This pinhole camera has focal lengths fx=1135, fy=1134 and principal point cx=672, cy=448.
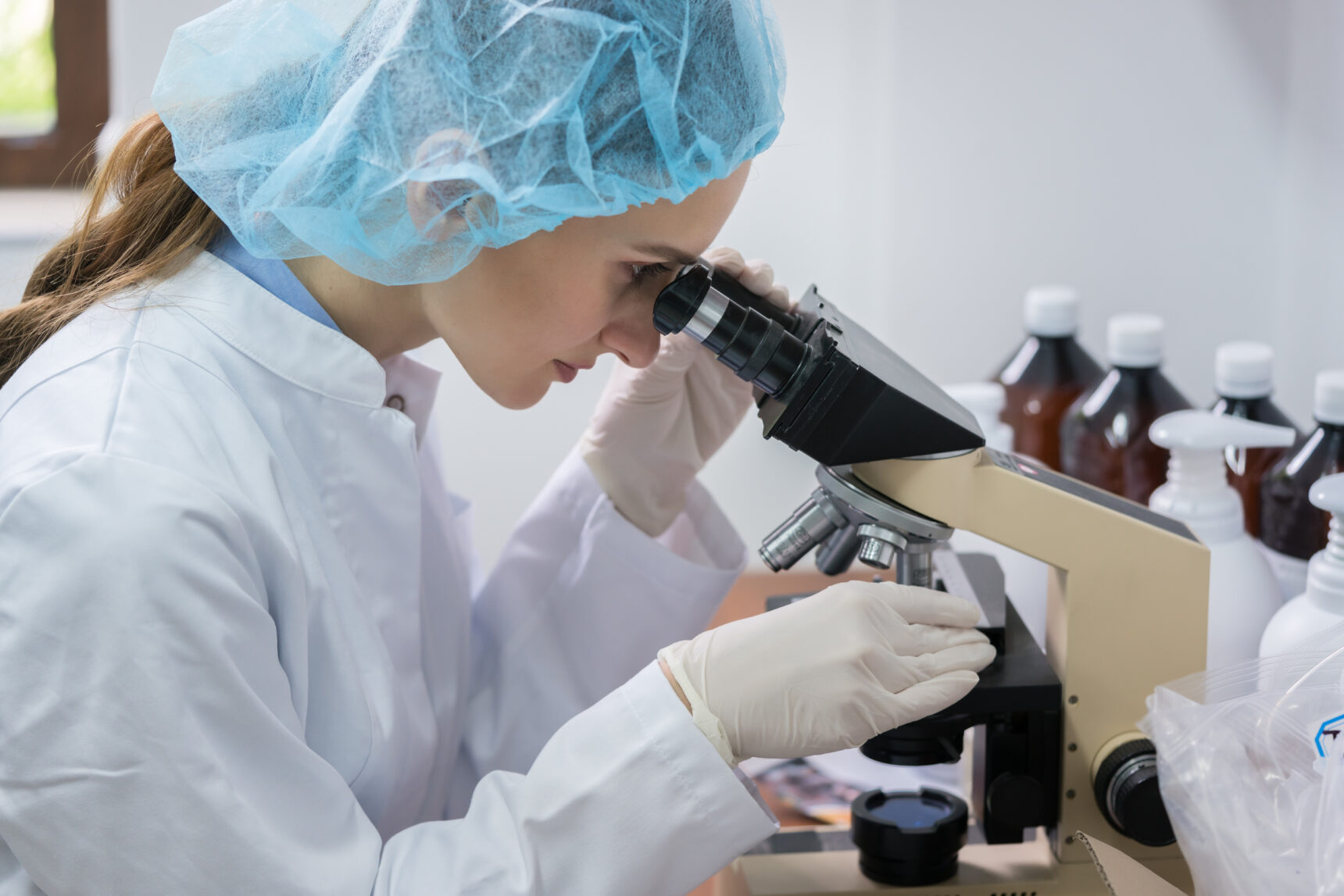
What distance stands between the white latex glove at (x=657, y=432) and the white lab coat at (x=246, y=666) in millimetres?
301

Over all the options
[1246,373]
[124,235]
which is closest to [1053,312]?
[1246,373]

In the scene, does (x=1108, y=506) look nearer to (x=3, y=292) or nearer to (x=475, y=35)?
(x=475, y=35)

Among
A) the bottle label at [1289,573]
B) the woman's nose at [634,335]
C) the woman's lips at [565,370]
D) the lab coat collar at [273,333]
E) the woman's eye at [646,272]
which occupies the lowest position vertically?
the lab coat collar at [273,333]

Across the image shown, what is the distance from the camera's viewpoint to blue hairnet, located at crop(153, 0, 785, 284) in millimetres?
749

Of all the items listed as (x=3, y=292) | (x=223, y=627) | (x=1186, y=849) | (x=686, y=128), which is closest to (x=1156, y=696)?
(x=1186, y=849)

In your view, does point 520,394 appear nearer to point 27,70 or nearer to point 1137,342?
point 1137,342

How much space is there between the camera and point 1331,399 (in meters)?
1.00

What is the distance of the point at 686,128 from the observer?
788 mm

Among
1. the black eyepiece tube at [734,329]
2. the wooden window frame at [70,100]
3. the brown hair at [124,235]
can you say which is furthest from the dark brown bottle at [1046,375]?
the wooden window frame at [70,100]

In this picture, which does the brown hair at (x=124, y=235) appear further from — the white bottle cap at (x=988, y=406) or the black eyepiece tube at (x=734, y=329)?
the white bottle cap at (x=988, y=406)

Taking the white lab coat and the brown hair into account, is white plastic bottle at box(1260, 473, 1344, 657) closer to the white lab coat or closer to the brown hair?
the white lab coat

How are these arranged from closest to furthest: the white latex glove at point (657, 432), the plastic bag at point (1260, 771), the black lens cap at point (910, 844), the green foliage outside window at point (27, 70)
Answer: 1. the plastic bag at point (1260, 771)
2. the black lens cap at point (910, 844)
3. the white latex glove at point (657, 432)
4. the green foliage outside window at point (27, 70)

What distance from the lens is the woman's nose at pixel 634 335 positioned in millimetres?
933

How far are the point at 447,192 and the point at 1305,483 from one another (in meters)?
0.82
